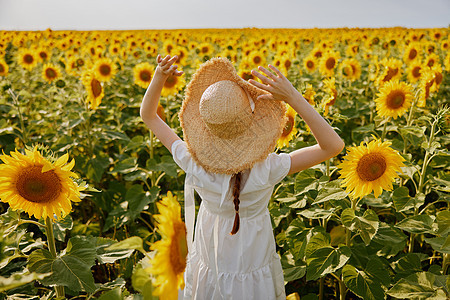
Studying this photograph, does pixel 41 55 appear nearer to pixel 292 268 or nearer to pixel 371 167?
pixel 292 268

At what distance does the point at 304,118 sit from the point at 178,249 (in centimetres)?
78

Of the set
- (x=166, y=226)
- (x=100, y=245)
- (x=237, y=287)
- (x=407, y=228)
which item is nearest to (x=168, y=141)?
(x=100, y=245)

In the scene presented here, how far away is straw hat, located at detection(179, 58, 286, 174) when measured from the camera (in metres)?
1.36

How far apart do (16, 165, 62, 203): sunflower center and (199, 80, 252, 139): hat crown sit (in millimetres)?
740

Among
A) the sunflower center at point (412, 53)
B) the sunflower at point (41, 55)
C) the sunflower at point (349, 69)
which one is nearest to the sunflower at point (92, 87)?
the sunflower at point (349, 69)

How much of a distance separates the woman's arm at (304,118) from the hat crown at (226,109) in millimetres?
79

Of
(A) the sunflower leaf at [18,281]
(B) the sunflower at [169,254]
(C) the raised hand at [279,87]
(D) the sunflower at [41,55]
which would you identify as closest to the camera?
(A) the sunflower leaf at [18,281]

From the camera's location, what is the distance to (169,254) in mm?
806

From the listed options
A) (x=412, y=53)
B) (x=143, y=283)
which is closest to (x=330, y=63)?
(x=412, y=53)

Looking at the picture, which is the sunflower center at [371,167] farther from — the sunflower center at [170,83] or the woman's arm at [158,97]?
the sunflower center at [170,83]

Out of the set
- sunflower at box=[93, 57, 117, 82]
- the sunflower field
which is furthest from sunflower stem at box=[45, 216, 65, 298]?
sunflower at box=[93, 57, 117, 82]

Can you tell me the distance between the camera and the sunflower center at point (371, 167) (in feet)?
6.04

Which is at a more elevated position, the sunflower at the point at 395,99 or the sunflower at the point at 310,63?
the sunflower at the point at 310,63

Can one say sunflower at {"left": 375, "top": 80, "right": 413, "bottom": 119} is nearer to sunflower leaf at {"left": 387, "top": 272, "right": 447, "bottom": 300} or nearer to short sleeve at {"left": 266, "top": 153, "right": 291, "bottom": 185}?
sunflower leaf at {"left": 387, "top": 272, "right": 447, "bottom": 300}
